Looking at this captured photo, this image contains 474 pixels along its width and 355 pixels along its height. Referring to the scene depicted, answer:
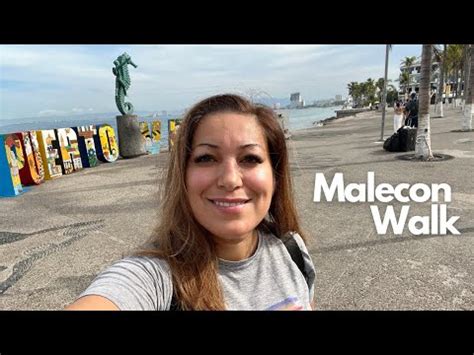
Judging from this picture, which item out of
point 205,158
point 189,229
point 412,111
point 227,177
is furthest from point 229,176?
point 412,111

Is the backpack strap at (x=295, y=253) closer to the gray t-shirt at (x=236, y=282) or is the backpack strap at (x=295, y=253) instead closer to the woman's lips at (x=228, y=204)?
the gray t-shirt at (x=236, y=282)

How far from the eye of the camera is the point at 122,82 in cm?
1287

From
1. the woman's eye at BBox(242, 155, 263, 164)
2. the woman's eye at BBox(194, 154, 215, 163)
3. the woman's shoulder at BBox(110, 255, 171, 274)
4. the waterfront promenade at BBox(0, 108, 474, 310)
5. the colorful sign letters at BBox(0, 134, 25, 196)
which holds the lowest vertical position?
the waterfront promenade at BBox(0, 108, 474, 310)

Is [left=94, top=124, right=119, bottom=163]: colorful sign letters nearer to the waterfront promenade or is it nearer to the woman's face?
the waterfront promenade

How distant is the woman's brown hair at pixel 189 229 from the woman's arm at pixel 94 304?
0.19m

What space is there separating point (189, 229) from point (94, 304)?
37cm

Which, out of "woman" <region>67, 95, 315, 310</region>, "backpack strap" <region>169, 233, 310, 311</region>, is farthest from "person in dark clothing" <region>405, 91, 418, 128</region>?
"woman" <region>67, 95, 315, 310</region>

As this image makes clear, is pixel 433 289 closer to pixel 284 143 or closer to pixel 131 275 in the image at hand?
pixel 284 143

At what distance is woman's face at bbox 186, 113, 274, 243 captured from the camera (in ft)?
3.58

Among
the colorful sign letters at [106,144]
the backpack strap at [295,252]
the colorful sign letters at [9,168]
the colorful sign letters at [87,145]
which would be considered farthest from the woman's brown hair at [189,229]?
the colorful sign letters at [106,144]

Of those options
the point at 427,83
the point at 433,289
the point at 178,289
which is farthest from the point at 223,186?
the point at 427,83

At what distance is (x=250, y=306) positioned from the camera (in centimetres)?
112

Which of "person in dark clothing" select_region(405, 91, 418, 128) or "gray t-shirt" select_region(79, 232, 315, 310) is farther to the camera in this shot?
"person in dark clothing" select_region(405, 91, 418, 128)

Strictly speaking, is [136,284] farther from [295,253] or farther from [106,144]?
[106,144]
